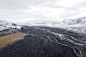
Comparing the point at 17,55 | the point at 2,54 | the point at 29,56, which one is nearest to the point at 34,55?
the point at 29,56

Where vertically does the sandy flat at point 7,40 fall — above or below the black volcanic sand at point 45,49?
above

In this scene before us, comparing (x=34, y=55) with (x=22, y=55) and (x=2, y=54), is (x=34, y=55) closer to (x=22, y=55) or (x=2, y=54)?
(x=22, y=55)

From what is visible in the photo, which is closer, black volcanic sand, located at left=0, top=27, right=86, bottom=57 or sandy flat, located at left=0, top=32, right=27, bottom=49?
black volcanic sand, located at left=0, top=27, right=86, bottom=57

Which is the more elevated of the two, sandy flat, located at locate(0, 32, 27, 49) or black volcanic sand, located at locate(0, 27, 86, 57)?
sandy flat, located at locate(0, 32, 27, 49)

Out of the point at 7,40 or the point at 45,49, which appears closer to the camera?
the point at 45,49

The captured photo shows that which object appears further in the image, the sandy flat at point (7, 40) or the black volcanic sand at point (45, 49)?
the sandy flat at point (7, 40)

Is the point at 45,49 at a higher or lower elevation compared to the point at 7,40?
lower

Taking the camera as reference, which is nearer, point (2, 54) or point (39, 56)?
point (39, 56)

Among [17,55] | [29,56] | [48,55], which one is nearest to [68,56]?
[48,55]

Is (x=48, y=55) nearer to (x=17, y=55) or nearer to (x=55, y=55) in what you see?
(x=55, y=55)
